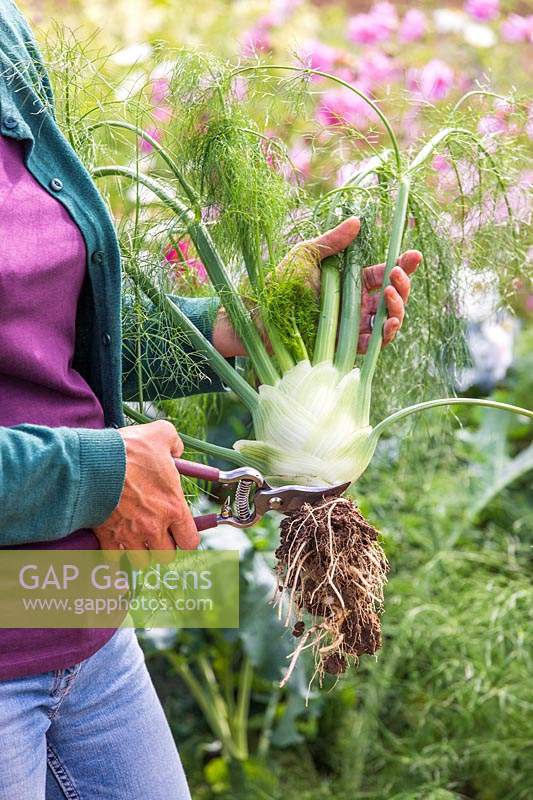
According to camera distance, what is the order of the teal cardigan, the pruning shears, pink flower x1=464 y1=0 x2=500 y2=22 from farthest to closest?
pink flower x1=464 y1=0 x2=500 y2=22 → the pruning shears → the teal cardigan

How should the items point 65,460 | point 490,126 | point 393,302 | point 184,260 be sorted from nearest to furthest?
point 65,460, point 393,302, point 184,260, point 490,126

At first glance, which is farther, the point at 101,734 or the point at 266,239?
the point at 266,239

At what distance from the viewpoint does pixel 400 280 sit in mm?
1255

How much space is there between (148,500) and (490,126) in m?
0.98

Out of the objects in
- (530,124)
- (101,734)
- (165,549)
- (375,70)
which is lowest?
(101,734)

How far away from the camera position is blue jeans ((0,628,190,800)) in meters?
1.00

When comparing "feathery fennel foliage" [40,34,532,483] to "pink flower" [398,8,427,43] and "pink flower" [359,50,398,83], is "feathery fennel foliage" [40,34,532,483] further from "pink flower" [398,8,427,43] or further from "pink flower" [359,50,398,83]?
"pink flower" [398,8,427,43]

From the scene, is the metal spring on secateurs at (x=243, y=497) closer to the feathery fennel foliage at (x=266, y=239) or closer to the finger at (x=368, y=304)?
the feathery fennel foliage at (x=266, y=239)

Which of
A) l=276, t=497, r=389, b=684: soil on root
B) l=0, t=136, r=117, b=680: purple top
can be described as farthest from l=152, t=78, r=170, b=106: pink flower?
l=276, t=497, r=389, b=684: soil on root

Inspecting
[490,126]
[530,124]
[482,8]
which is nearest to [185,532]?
[490,126]

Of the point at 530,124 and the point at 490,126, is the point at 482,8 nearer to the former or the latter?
the point at 530,124

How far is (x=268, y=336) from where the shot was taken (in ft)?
4.27

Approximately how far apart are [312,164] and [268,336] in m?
0.61

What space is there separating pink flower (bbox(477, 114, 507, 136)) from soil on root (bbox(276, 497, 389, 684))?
724 mm
